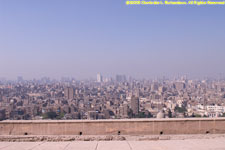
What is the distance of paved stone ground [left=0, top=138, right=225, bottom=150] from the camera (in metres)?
5.07

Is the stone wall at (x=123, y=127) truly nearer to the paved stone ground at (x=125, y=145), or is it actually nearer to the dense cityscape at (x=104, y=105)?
the paved stone ground at (x=125, y=145)

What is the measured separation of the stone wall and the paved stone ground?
1.73 ft

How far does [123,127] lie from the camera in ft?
20.2

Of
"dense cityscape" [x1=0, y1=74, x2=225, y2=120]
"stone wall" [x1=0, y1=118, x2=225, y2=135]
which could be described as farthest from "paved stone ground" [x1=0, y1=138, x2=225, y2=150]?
"dense cityscape" [x1=0, y1=74, x2=225, y2=120]

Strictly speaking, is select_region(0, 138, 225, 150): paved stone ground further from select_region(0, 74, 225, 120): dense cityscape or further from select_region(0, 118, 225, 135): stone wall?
select_region(0, 74, 225, 120): dense cityscape

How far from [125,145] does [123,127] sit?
875mm

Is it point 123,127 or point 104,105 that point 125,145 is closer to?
point 123,127

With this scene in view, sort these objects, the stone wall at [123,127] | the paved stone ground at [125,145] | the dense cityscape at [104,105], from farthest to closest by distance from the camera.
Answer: the dense cityscape at [104,105], the stone wall at [123,127], the paved stone ground at [125,145]

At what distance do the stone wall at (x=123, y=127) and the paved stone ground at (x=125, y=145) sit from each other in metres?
0.53

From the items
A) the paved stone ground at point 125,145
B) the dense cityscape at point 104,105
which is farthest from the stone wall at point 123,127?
the dense cityscape at point 104,105

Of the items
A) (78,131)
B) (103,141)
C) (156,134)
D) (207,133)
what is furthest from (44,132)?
(207,133)

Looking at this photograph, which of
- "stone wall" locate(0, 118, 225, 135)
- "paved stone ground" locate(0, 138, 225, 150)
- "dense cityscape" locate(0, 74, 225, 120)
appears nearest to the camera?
"paved stone ground" locate(0, 138, 225, 150)

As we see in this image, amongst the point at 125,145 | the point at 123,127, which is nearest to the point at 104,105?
the point at 123,127

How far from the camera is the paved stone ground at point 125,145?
5.07 metres
